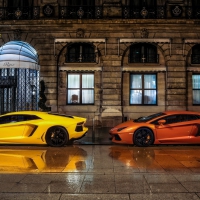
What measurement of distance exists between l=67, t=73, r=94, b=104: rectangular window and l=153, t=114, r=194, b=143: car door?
943 cm

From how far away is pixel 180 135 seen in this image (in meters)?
11.0

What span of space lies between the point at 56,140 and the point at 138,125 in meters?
3.08

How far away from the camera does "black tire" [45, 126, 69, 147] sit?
428 inches

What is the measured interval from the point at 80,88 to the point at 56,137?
9.44 metres

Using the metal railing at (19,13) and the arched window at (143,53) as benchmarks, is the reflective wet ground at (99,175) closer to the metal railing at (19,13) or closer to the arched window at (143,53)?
the arched window at (143,53)

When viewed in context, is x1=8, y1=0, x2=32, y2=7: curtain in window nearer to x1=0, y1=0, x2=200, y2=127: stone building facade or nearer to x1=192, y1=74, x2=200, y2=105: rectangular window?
x1=0, y1=0, x2=200, y2=127: stone building facade

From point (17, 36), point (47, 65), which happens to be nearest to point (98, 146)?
point (47, 65)

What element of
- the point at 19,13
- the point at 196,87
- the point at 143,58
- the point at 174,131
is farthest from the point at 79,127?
the point at 19,13

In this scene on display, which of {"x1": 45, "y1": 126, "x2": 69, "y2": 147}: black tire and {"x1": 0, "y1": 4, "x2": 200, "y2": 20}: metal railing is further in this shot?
{"x1": 0, "y1": 4, "x2": 200, "y2": 20}: metal railing

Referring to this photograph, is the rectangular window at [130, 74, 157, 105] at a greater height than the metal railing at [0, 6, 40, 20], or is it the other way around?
the metal railing at [0, 6, 40, 20]

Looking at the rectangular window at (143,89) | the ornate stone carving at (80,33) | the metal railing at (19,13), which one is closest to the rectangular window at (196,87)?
the rectangular window at (143,89)

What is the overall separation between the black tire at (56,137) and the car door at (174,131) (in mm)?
3451

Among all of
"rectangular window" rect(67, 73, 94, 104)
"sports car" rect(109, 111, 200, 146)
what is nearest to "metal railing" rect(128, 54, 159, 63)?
"rectangular window" rect(67, 73, 94, 104)

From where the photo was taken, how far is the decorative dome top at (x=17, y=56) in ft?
59.0
